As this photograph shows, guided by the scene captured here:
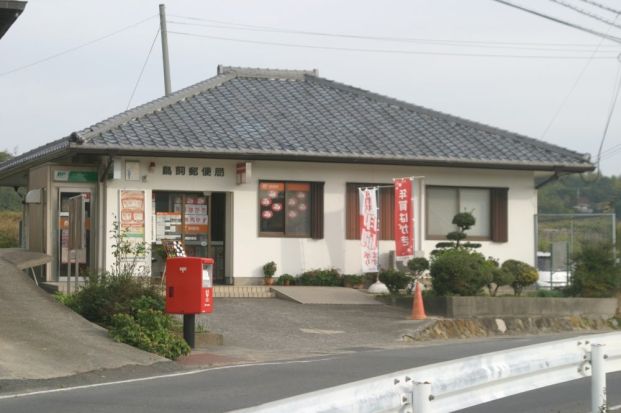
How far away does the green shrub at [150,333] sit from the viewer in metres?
15.9

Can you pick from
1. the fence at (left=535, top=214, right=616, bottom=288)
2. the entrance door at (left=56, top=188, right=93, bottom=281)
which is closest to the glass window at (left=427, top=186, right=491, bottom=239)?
the fence at (left=535, top=214, right=616, bottom=288)

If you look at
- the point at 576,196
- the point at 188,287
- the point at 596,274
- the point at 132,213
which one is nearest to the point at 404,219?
the point at 596,274

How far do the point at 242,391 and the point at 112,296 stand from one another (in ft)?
21.7

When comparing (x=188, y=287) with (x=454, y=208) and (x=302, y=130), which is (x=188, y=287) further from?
(x=454, y=208)

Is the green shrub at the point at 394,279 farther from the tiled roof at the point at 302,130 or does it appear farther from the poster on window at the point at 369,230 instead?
the tiled roof at the point at 302,130

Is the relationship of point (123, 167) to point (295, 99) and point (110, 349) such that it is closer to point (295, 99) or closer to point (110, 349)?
point (295, 99)

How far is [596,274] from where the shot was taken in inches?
977

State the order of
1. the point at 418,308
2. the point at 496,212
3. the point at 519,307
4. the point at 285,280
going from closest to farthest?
the point at 418,308
the point at 519,307
the point at 285,280
the point at 496,212

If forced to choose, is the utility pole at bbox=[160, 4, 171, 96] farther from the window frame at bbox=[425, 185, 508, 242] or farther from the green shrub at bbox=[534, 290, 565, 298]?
the green shrub at bbox=[534, 290, 565, 298]

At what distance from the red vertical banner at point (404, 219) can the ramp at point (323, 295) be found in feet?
4.78

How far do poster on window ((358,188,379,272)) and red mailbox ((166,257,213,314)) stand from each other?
32.8ft

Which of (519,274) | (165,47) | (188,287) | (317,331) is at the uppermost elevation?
(165,47)

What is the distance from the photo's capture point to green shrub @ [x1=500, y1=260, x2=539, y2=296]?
2511cm

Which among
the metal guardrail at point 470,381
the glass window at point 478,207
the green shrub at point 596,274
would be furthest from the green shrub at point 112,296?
the glass window at point 478,207
